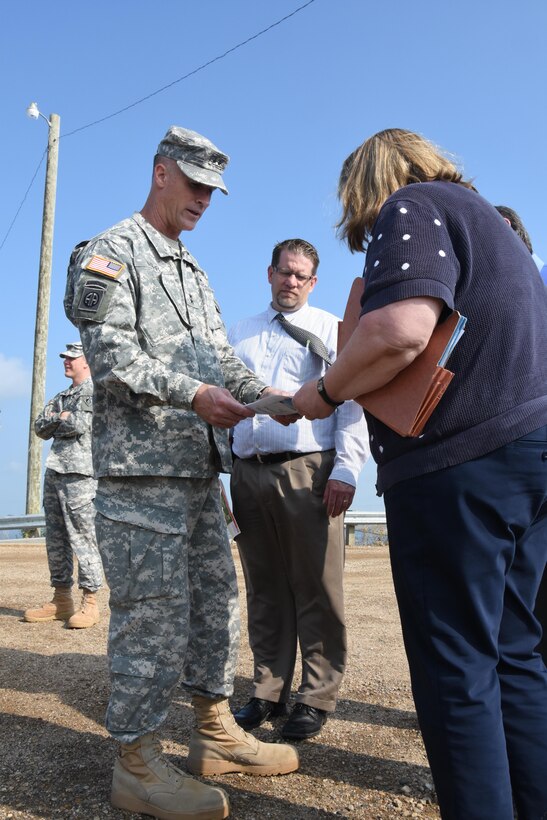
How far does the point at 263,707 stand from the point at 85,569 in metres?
3.02

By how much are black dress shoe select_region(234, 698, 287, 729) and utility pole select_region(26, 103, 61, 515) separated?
36.4 feet

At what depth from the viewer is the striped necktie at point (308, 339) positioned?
13.1 feet

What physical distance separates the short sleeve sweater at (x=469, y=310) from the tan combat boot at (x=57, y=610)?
496 centimetres

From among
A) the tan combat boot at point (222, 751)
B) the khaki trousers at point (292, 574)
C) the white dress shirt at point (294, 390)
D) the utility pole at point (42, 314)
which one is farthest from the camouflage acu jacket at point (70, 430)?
the utility pole at point (42, 314)

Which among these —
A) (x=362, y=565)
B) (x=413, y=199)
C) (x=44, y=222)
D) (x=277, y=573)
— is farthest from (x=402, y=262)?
(x=44, y=222)

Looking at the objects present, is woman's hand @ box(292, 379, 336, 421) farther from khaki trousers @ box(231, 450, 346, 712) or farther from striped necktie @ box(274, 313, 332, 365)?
striped necktie @ box(274, 313, 332, 365)

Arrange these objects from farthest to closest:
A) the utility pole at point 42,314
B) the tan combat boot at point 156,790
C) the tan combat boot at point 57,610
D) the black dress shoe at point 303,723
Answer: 1. the utility pole at point 42,314
2. the tan combat boot at point 57,610
3. the black dress shoe at point 303,723
4. the tan combat boot at point 156,790

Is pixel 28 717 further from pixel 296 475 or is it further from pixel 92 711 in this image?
pixel 296 475

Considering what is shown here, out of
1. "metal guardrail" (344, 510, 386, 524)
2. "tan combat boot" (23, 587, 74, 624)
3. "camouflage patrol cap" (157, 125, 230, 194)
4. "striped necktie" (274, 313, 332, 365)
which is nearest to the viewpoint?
"camouflage patrol cap" (157, 125, 230, 194)

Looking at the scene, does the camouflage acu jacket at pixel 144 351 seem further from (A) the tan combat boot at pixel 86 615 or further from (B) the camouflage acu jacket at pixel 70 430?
(B) the camouflage acu jacket at pixel 70 430

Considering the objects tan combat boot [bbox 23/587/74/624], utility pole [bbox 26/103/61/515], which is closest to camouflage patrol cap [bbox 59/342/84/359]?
tan combat boot [bbox 23/587/74/624]

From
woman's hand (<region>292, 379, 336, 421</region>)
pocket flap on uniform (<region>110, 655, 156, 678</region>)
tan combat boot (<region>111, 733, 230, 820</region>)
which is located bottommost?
tan combat boot (<region>111, 733, 230, 820</region>)

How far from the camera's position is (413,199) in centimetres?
215

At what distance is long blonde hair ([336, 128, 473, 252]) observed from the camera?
2.47 metres
